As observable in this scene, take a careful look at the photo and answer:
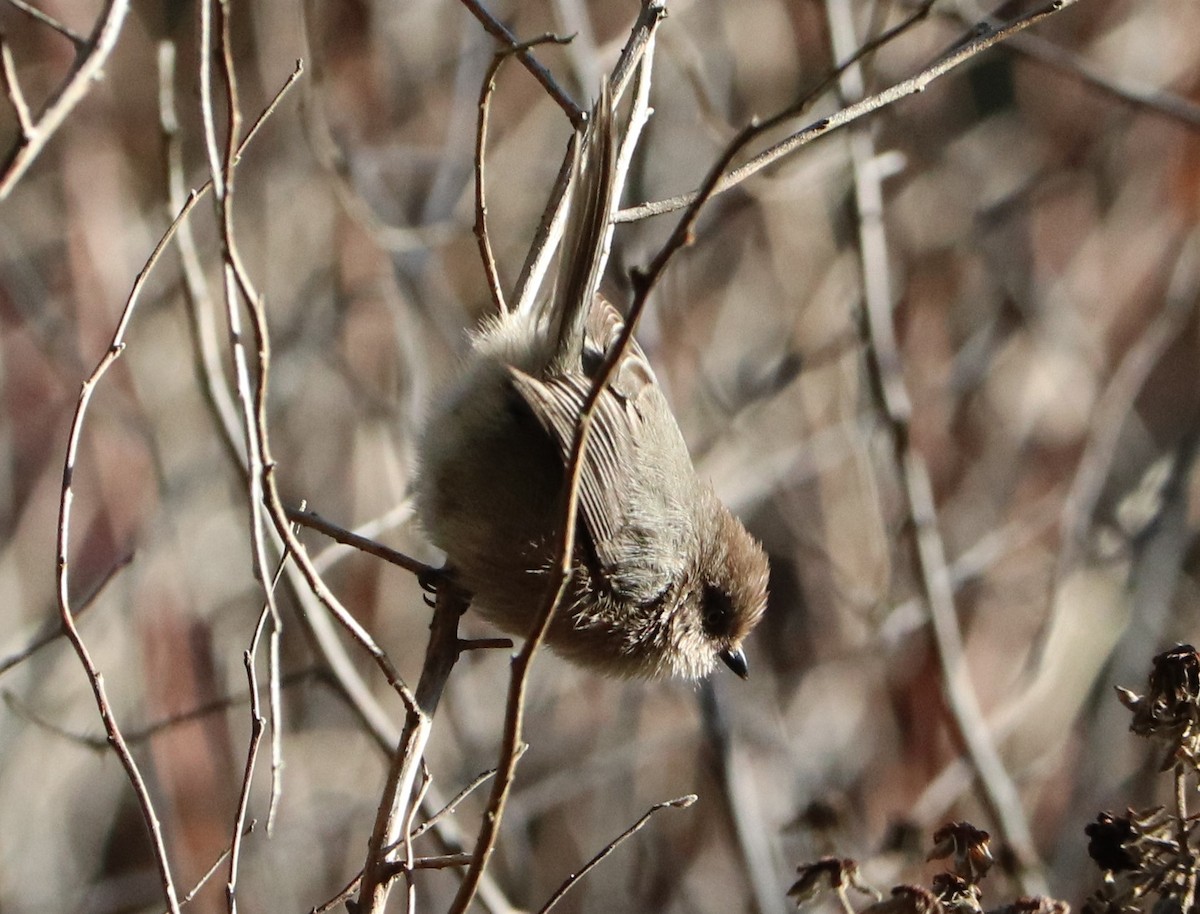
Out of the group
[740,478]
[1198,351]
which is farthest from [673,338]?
Result: [1198,351]

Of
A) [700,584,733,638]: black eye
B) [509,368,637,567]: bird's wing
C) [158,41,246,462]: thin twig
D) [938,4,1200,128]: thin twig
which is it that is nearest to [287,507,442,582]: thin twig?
[509,368,637,567]: bird's wing

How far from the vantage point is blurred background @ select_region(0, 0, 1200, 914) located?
5.14 metres

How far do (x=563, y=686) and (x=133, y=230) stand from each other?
2777 millimetres

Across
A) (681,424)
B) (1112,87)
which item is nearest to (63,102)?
(1112,87)

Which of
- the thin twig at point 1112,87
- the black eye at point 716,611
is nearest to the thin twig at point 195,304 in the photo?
the black eye at point 716,611

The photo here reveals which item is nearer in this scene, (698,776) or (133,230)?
(133,230)

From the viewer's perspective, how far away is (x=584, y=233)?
2.39 meters

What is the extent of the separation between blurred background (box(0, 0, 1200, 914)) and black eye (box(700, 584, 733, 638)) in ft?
5.37

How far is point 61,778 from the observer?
5.12m

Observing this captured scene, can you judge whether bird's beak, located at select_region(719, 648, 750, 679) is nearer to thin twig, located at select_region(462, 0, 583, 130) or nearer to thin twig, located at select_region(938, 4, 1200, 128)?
thin twig, located at select_region(462, 0, 583, 130)

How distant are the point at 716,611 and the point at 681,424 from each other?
9.77 feet

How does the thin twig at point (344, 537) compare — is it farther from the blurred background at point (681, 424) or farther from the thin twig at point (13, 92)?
the blurred background at point (681, 424)

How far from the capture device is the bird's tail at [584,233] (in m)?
2.27

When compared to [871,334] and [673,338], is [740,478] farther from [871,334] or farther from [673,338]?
[871,334]
